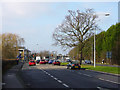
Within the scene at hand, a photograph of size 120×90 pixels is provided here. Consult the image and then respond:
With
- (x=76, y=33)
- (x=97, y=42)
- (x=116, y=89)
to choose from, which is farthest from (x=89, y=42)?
(x=116, y=89)

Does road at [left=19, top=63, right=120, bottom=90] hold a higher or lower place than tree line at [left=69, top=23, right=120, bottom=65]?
lower

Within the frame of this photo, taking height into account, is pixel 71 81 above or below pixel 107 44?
below

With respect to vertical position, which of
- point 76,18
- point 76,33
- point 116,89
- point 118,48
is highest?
point 76,18

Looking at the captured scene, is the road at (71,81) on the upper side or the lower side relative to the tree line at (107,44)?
lower

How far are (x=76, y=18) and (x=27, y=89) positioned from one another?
37249 mm

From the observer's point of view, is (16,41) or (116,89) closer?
(116,89)

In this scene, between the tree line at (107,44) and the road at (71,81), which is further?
the tree line at (107,44)

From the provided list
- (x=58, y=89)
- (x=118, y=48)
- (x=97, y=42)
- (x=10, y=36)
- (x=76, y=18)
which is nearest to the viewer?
(x=58, y=89)

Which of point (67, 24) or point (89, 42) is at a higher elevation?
point (67, 24)

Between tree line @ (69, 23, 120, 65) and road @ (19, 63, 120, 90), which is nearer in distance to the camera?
road @ (19, 63, 120, 90)

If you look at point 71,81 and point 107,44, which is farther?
point 107,44

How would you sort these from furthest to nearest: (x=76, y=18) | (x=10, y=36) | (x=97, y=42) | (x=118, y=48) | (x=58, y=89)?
(x=97, y=42), (x=10, y=36), (x=76, y=18), (x=118, y=48), (x=58, y=89)

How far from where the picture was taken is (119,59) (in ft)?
159

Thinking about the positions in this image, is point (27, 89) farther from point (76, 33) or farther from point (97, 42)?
point (97, 42)
